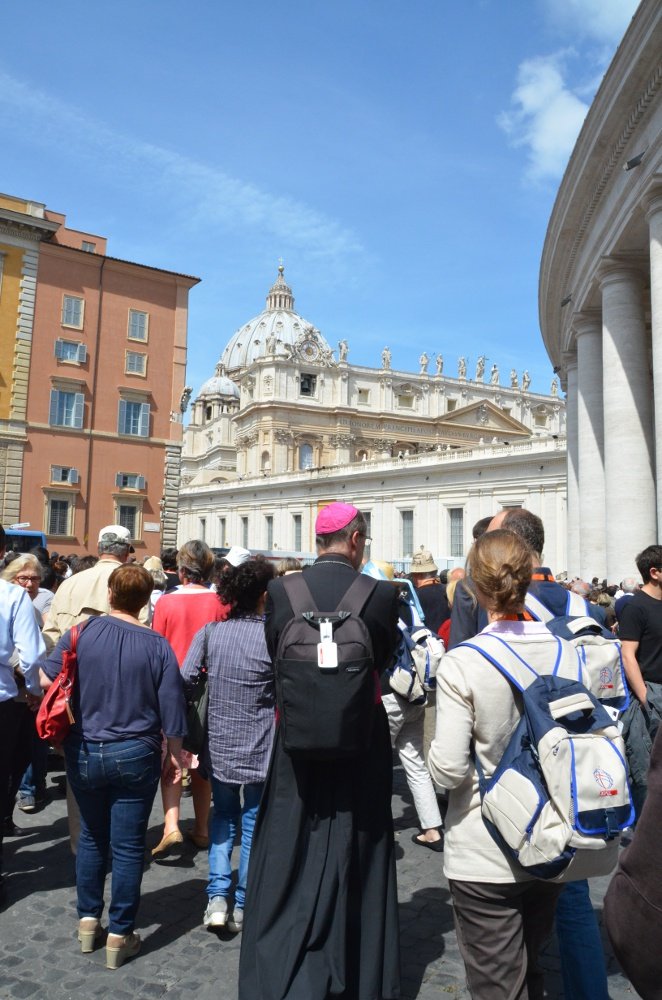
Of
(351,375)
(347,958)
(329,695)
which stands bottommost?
(347,958)

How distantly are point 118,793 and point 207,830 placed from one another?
76.5 inches

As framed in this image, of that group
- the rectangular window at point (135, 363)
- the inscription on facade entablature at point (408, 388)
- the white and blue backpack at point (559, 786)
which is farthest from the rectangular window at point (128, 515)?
the inscription on facade entablature at point (408, 388)

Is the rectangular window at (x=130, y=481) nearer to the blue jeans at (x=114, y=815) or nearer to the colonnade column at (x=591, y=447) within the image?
the colonnade column at (x=591, y=447)

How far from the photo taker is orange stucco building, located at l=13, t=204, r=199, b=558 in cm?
2806

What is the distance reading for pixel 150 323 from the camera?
30438mm

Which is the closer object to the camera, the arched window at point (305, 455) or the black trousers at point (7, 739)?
the black trousers at point (7, 739)

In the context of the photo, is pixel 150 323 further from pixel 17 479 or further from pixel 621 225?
pixel 621 225

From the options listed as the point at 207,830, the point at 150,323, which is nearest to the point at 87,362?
the point at 150,323

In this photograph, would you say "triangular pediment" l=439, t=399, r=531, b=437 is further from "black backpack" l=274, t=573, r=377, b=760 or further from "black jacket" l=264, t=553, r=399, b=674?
"black backpack" l=274, t=573, r=377, b=760

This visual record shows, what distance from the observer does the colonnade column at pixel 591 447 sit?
666 inches

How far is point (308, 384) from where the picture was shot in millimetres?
70375

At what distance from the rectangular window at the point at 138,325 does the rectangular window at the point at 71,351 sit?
2.12 metres

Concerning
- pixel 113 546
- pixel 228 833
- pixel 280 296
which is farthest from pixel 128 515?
pixel 280 296

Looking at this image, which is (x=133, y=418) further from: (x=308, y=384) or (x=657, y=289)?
(x=308, y=384)
